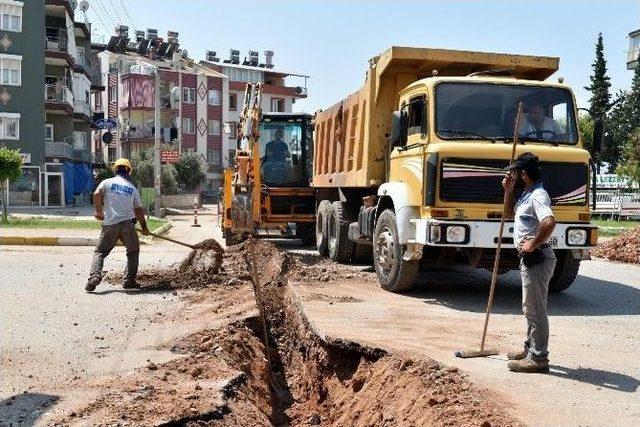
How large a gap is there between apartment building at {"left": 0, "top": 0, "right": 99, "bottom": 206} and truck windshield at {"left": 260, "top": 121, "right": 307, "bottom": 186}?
34.3 m

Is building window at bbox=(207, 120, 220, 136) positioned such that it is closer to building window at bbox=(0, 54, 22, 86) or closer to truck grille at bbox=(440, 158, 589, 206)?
building window at bbox=(0, 54, 22, 86)

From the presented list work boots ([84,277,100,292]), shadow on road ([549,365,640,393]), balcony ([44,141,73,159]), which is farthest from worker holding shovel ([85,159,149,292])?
balcony ([44,141,73,159])

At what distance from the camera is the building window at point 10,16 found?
4922cm

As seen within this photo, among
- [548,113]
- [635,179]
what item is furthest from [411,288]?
[635,179]

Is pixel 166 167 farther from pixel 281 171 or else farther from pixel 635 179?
pixel 281 171

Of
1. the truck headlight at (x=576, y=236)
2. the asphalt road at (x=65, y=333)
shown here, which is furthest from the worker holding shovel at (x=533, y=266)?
the truck headlight at (x=576, y=236)

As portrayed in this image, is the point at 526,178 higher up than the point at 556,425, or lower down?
higher up

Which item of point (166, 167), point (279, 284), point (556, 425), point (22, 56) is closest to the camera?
point (556, 425)

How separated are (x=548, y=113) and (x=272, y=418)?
587 cm

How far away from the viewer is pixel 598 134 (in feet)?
34.2

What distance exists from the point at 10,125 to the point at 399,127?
1762 inches

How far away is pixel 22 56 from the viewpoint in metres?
50.0

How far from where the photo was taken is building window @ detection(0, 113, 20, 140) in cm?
4944

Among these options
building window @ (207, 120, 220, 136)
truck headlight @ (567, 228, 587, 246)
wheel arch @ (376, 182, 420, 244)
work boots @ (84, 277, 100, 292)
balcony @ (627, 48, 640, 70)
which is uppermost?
balcony @ (627, 48, 640, 70)
